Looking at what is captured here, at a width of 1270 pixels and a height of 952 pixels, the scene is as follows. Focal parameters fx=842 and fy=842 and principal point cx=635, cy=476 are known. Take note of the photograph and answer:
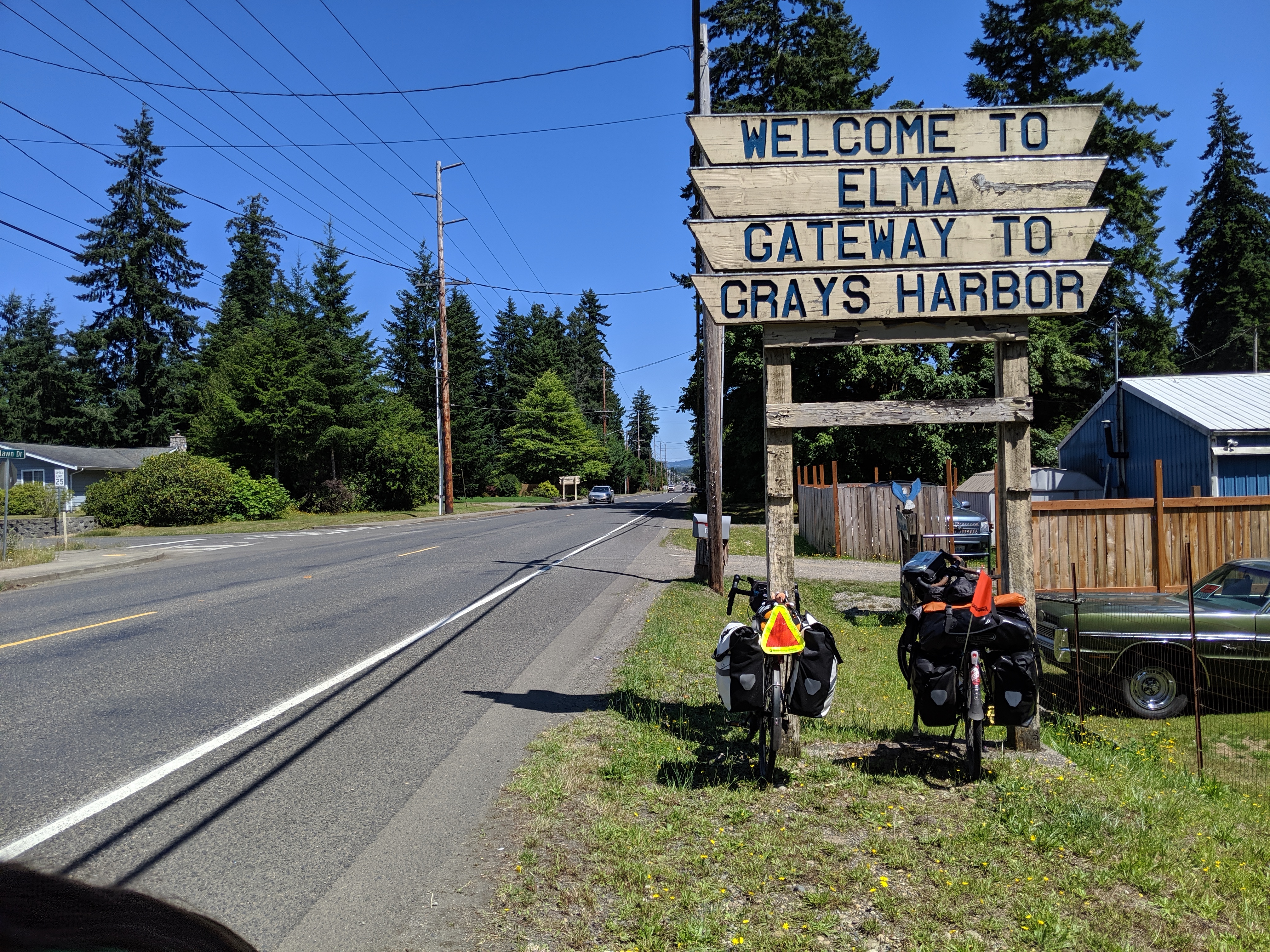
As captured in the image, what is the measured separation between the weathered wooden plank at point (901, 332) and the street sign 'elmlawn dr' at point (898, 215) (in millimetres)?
58

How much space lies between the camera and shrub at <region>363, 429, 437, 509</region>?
46.6 metres

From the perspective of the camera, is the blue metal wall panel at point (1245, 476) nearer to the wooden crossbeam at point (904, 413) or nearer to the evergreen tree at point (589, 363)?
the wooden crossbeam at point (904, 413)

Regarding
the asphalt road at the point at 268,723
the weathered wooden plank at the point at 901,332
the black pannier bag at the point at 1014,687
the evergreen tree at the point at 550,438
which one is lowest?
the asphalt road at the point at 268,723

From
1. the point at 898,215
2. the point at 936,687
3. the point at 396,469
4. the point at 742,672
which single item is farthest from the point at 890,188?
the point at 396,469

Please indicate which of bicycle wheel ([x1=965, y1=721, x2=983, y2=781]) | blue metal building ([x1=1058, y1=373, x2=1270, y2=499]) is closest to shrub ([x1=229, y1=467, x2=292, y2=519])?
blue metal building ([x1=1058, y1=373, x2=1270, y2=499])

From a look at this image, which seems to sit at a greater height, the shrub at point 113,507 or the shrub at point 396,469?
the shrub at point 396,469

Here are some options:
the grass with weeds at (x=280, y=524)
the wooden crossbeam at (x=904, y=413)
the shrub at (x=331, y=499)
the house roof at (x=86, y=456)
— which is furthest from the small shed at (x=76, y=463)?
the wooden crossbeam at (x=904, y=413)

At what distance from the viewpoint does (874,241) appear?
18.9ft

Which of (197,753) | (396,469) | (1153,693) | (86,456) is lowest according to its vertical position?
(1153,693)

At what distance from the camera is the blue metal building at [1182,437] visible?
17.6 meters

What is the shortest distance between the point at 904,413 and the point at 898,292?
83cm

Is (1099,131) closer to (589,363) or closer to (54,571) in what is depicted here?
(54,571)

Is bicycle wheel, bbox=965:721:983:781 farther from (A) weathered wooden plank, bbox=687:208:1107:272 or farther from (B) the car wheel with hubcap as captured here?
(B) the car wheel with hubcap

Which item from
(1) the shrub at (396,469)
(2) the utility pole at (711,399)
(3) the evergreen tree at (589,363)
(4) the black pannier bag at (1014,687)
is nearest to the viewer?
(4) the black pannier bag at (1014,687)
